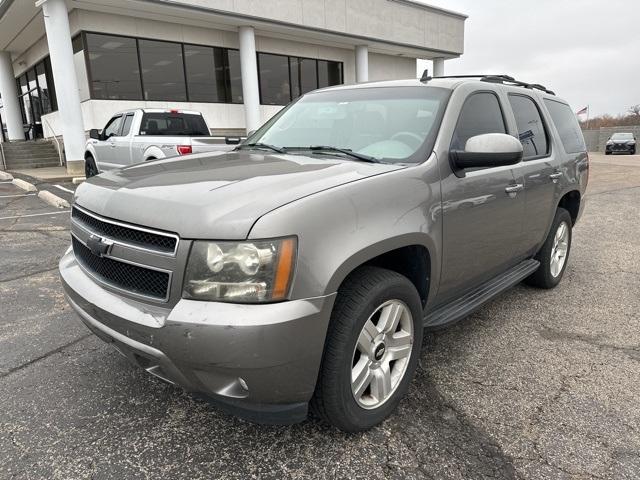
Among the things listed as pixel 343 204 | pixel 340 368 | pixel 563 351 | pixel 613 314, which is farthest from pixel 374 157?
pixel 613 314

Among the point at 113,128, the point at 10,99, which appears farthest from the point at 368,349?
the point at 10,99

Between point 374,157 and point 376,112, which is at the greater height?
point 376,112

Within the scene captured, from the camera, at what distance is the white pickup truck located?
8.37m

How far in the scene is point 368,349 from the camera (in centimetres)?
235

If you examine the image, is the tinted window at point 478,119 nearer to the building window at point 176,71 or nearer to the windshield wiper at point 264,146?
the windshield wiper at point 264,146

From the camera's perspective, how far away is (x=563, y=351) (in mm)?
3326

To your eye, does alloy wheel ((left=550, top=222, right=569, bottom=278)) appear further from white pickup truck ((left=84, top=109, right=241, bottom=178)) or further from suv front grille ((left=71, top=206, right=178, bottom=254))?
white pickup truck ((left=84, top=109, right=241, bottom=178))

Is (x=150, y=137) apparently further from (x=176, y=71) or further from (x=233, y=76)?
(x=233, y=76)

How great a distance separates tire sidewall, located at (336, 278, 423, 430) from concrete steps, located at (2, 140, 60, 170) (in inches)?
743

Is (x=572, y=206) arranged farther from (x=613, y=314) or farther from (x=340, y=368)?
(x=340, y=368)

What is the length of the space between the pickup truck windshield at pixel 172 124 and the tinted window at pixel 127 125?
424 mm

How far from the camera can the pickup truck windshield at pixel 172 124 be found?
9.52 m

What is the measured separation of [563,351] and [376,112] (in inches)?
82.3

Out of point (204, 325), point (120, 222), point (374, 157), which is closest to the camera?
point (204, 325)
